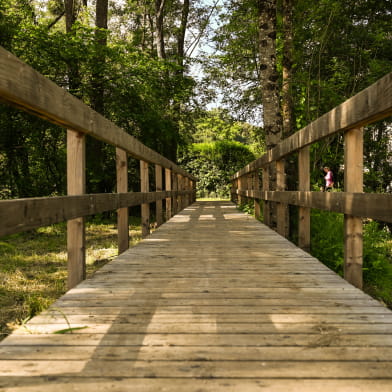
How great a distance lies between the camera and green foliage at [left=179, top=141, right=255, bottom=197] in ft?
69.9

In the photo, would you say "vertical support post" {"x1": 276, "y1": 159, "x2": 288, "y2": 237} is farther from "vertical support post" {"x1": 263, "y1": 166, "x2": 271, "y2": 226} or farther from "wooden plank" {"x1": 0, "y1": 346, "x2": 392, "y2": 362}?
"wooden plank" {"x1": 0, "y1": 346, "x2": 392, "y2": 362}

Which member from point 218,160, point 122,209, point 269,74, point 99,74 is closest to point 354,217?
point 122,209

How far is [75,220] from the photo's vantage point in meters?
2.57

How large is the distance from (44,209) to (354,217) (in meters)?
1.88

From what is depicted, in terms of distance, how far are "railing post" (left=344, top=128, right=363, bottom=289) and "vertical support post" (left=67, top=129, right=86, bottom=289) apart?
5.74 ft

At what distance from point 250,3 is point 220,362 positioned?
35.7 ft

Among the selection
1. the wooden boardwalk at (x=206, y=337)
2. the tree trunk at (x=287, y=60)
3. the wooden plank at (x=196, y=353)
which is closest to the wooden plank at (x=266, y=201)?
the tree trunk at (x=287, y=60)

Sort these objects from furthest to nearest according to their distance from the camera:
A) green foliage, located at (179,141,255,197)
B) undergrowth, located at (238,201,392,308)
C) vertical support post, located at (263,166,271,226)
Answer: green foliage, located at (179,141,255,197) < vertical support post, located at (263,166,271,226) < undergrowth, located at (238,201,392,308)

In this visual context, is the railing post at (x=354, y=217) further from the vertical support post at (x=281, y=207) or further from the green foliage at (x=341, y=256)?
the vertical support post at (x=281, y=207)

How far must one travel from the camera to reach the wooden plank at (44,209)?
1.61m

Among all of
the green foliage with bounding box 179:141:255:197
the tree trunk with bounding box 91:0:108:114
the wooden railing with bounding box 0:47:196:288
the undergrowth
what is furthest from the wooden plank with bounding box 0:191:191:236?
the green foliage with bounding box 179:141:255:197

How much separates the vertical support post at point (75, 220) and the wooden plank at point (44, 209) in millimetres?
102

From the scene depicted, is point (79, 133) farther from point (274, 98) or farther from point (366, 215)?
point (274, 98)

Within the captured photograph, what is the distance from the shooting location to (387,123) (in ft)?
40.0
